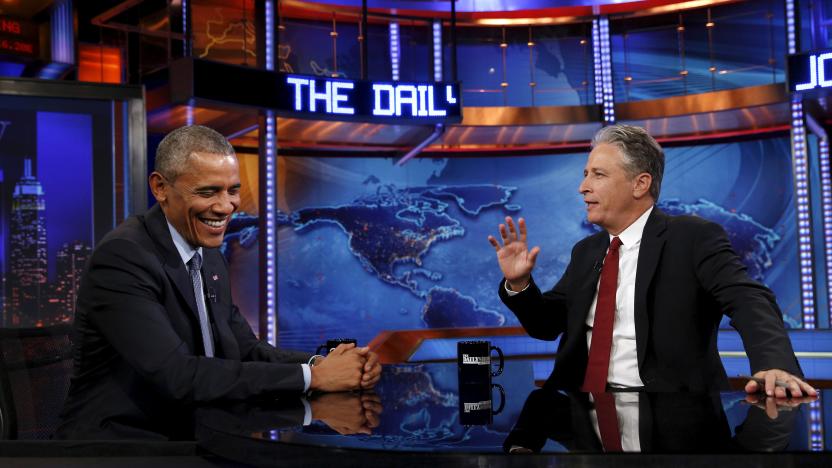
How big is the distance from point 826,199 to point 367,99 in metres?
3.95

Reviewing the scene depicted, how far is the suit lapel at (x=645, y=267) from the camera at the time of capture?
2.20m

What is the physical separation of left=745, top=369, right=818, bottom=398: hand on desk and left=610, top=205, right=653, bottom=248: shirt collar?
66 centimetres

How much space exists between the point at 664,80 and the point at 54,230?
19.0ft

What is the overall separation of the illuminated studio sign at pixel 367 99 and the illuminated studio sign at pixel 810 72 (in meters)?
2.44

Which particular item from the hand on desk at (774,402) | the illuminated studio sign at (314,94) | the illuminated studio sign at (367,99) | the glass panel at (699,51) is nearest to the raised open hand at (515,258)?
the hand on desk at (774,402)

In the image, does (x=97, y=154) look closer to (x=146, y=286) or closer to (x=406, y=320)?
(x=146, y=286)

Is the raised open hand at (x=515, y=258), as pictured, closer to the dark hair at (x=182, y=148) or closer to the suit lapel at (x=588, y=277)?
the suit lapel at (x=588, y=277)

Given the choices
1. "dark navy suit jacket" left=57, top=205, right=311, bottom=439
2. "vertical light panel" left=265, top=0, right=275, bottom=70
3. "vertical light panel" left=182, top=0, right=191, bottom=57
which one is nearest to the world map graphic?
"vertical light panel" left=265, top=0, right=275, bottom=70

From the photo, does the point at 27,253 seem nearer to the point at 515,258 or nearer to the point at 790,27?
the point at 515,258

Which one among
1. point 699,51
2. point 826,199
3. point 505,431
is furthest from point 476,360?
point 699,51

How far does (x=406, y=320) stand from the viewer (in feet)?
28.4

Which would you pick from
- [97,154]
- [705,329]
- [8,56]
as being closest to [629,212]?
[705,329]

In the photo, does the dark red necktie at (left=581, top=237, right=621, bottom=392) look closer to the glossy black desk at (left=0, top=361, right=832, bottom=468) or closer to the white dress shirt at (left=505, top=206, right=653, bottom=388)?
the white dress shirt at (left=505, top=206, right=653, bottom=388)

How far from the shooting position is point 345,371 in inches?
73.2
